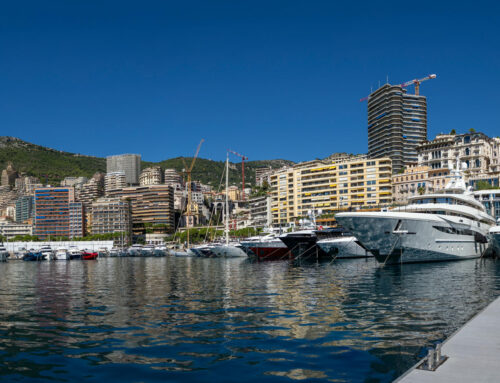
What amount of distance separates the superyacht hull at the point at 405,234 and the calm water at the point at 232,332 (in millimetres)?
17503

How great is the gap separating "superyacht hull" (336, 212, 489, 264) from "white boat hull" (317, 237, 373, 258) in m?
18.1

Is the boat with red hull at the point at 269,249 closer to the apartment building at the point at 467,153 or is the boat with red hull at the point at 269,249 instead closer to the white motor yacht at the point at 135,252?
the apartment building at the point at 467,153

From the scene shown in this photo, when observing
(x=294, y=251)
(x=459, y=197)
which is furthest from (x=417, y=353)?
(x=294, y=251)

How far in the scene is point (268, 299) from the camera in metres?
26.1

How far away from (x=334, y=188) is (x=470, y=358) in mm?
169393

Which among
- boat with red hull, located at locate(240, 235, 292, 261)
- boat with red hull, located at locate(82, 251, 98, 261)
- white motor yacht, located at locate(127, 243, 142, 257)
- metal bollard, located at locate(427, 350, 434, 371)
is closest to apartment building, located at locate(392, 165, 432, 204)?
boat with red hull, located at locate(240, 235, 292, 261)

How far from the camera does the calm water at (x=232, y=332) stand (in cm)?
1272

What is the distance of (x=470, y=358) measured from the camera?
10617 millimetres

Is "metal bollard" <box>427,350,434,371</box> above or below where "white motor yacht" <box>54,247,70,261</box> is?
above

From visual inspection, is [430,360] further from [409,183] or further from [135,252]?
[135,252]

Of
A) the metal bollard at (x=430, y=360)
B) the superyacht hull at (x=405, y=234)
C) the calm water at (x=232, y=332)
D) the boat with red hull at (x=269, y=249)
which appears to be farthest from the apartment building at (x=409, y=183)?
the metal bollard at (x=430, y=360)

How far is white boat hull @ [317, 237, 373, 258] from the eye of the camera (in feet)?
230

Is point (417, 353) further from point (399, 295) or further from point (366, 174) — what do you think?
point (366, 174)

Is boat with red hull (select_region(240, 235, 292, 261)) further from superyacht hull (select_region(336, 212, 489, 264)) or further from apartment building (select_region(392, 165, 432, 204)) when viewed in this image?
apartment building (select_region(392, 165, 432, 204))
